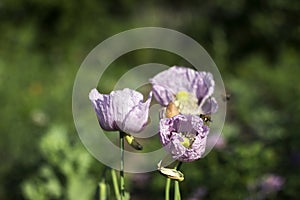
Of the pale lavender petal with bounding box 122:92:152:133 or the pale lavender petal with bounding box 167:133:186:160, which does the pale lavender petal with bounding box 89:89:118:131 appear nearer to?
the pale lavender petal with bounding box 122:92:152:133

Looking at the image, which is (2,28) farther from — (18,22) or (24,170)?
(24,170)

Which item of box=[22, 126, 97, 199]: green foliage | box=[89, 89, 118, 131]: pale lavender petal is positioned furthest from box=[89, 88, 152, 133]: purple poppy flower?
box=[22, 126, 97, 199]: green foliage

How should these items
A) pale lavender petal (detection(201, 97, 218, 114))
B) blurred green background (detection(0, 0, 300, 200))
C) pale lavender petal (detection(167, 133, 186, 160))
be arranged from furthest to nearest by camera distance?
blurred green background (detection(0, 0, 300, 200))
pale lavender petal (detection(201, 97, 218, 114))
pale lavender petal (detection(167, 133, 186, 160))

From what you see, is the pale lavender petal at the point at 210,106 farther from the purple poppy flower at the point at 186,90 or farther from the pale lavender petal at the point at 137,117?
the pale lavender petal at the point at 137,117

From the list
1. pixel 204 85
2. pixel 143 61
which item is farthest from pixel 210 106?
pixel 143 61

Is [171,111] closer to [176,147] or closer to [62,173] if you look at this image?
[176,147]
